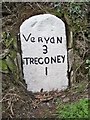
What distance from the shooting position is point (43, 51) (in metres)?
3.64

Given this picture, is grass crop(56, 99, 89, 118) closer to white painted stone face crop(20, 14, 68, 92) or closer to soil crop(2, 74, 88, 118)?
soil crop(2, 74, 88, 118)

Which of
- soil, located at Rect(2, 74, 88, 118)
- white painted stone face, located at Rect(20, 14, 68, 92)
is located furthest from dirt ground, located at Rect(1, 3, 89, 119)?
white painted stone face, located at Rect(20, 14, 68, 92)

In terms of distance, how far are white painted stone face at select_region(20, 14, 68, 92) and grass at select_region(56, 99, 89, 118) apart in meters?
0.42

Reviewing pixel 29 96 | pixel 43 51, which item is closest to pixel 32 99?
pixel 29 96

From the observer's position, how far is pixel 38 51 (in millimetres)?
3641

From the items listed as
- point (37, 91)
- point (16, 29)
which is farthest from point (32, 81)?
point (16, 29)

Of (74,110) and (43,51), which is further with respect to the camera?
(43,51)

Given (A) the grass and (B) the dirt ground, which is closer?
(A) the grass

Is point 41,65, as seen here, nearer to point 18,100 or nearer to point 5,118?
point 18,100

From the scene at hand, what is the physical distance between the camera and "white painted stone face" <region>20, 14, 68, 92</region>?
3617 mm

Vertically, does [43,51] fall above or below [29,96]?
above

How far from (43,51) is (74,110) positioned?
0.72 metres

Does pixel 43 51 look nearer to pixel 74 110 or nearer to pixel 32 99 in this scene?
pixel 32 99

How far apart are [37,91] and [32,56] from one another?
0.37 metres
